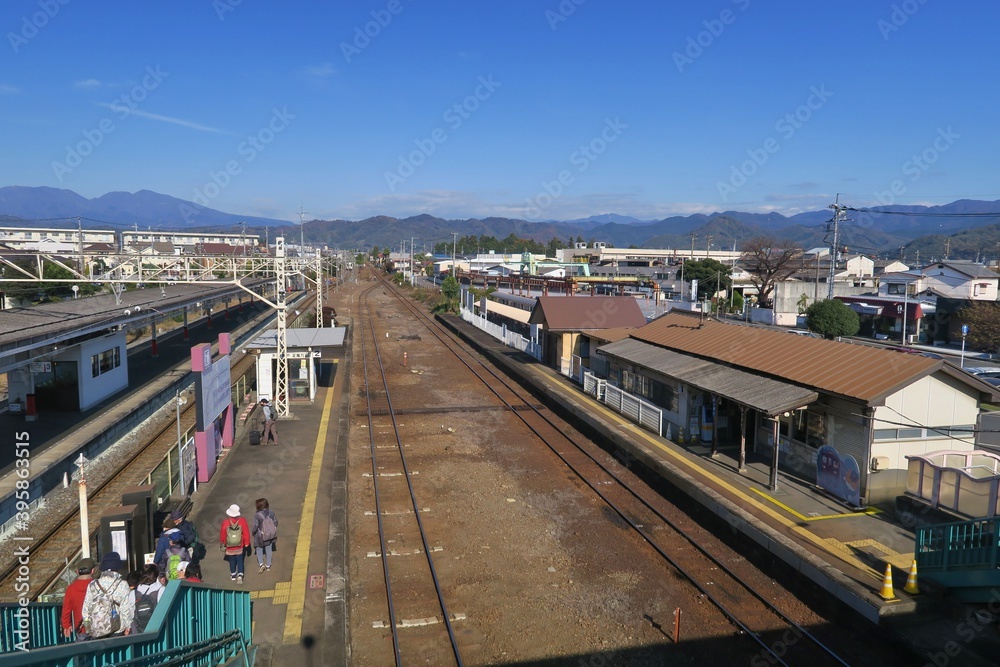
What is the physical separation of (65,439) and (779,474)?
51.0 feet

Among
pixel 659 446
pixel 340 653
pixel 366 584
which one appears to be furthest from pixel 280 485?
pixel 659 446

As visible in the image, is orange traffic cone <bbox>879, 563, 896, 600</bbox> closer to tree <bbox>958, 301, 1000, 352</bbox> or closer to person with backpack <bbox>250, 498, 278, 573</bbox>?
person with backpack <bbox>250, 498, 278, 573</bbox>

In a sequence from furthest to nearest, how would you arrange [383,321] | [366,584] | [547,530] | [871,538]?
1. [383,321]
2. [547,530]
3. [871,538]
4. [366,584]

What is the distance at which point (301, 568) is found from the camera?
29.4 ft

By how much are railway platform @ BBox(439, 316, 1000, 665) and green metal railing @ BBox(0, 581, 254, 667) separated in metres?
7.14

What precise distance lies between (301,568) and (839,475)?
29.5 feet

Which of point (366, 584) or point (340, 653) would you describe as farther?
point (366, 584)

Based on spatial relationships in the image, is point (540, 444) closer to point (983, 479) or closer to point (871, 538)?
point (871, 538)

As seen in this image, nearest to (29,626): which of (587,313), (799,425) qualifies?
(799,425)

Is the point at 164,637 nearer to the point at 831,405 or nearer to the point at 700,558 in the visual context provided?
the point at 700,558

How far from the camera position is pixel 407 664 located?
7340 mm

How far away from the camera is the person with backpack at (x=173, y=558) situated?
758 centimetres

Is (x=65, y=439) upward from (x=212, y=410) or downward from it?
downward

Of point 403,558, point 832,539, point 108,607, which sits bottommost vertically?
point 403,558
